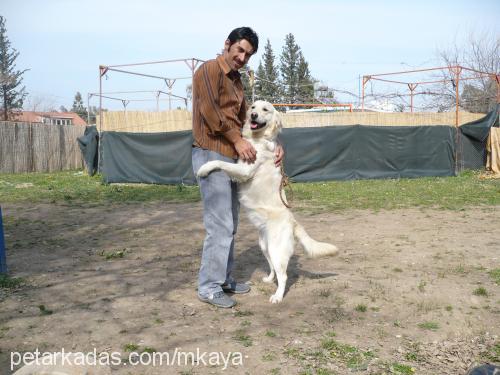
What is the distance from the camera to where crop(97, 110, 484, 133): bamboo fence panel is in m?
12.7

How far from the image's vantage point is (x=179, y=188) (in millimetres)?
10688

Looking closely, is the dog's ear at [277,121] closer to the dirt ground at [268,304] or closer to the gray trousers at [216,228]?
the gray trousers at [216,228]

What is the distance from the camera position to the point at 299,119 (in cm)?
1429

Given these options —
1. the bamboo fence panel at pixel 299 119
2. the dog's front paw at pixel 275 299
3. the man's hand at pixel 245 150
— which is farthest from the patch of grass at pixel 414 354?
the bamboo fence panel at pixel 299 119

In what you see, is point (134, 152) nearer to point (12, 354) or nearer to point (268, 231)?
point (268, 231)

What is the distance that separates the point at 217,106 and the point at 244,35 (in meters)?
0.56

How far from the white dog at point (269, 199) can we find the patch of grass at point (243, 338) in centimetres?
70

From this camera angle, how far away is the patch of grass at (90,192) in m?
9.14

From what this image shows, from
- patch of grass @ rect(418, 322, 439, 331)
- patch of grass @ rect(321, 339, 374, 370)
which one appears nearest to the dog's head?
patch of grass @ rect(321, 339, 374, 370)

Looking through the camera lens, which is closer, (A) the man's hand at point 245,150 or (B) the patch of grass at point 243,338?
(B) the patch of grass at point 243,338

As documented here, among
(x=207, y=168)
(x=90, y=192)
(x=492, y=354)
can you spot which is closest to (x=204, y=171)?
(x=207, y=168)

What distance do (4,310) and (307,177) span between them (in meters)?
9.72

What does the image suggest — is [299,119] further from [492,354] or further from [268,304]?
[492,354]

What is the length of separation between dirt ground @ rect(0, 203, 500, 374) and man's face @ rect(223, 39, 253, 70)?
1856 millimetres
